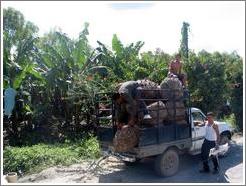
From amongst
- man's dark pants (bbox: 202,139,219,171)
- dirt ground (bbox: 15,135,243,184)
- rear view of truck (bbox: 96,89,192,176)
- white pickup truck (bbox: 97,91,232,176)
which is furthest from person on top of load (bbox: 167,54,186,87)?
dirt ground (bbox: 15,135,243,184)

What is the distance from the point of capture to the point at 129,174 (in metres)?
8.56

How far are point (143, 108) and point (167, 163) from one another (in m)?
1.45

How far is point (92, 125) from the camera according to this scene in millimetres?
12961

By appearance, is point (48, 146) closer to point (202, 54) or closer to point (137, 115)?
point (137, 115)

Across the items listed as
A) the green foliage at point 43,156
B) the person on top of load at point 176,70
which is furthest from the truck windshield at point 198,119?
the green foliage at point 43,156

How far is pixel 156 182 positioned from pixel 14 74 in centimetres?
670

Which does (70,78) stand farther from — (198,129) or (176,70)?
(198,129)

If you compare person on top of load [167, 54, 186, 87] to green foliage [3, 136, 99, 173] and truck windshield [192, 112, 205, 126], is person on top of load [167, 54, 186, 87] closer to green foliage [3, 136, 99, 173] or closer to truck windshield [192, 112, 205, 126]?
truck windshield [192, 112, 205, 126]

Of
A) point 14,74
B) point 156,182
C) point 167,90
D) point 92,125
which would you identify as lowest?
point 156,182

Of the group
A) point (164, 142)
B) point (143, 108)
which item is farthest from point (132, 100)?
point (164, 142)

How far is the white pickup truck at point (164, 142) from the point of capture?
783 centimetres

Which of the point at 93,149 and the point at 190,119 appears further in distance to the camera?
the point at 93,149

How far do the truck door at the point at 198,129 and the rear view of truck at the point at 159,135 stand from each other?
39 centimetres

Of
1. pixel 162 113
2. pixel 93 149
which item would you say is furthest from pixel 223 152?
pixel 93 149
